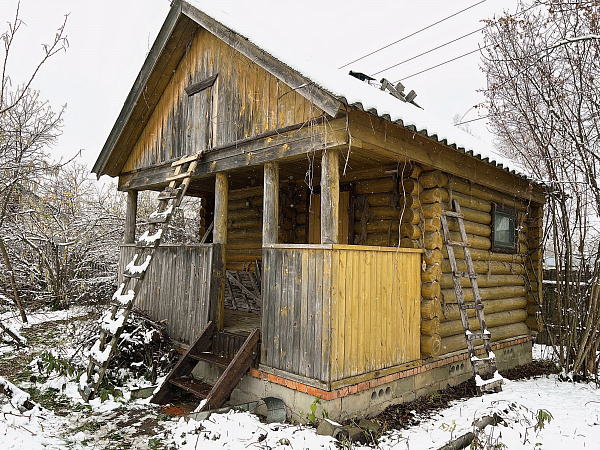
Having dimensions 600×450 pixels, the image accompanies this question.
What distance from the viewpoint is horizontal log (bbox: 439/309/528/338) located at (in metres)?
7.45

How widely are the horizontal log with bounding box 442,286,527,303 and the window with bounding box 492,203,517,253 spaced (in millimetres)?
814

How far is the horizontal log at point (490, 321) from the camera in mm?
7455

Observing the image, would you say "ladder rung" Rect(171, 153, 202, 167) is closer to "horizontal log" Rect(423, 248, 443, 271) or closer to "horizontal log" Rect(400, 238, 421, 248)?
"horizontal log" Rect(400, 238, 421, 248)

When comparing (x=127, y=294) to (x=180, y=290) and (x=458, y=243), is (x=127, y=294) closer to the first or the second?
(x=180, y=290)

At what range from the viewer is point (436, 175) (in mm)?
7000

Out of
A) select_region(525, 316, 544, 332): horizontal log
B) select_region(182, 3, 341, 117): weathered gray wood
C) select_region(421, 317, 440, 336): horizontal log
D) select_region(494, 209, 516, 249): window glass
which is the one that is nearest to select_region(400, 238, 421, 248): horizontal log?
select_region(421, 317, 440, 336): horizontal log

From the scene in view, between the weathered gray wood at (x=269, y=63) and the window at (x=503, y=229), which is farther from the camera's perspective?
the window at (x=503, y=229)

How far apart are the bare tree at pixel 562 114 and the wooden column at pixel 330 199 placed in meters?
3.97

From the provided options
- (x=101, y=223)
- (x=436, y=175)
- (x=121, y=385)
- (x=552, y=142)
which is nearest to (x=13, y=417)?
(x=121, y=385)

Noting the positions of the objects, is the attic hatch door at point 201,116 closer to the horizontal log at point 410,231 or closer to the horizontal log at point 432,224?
the horizontal log at point 410,231

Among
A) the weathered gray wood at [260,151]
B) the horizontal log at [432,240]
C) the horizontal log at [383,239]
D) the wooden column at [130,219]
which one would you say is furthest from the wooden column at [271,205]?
the wooden column at [130,219]

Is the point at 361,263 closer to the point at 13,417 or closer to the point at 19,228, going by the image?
the point at 13,417

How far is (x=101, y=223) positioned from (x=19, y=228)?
10.4 feet

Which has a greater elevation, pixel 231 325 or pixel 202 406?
pixel 231 325
